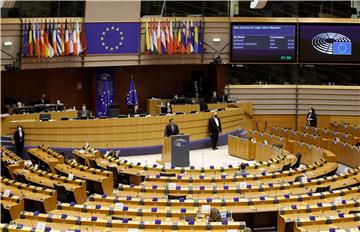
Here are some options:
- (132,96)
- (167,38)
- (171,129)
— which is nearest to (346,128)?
(171,129)

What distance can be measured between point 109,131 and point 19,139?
135 inches

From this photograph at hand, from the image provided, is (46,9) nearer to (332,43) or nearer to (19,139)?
(19,139)

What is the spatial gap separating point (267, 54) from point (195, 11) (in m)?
4.64

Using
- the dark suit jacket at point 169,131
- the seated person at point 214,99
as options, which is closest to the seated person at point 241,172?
the dark suit jacket at point 169,131

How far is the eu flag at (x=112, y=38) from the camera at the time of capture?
3033 centimetres

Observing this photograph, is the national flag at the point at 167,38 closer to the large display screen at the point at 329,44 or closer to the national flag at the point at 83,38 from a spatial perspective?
the national flag at the point at 83,38

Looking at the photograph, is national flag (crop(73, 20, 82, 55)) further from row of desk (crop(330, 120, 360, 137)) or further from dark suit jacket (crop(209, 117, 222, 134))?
row of desk (crop(330, 120, 360, 137))

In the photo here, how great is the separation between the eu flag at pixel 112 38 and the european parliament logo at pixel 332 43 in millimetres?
8107

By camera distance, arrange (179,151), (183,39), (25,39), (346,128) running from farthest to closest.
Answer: (183,39) → (346,128) → (25,39) → (179,151)

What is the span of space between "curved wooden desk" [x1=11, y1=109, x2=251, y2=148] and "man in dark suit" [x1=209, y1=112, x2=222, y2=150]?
1.64 feet

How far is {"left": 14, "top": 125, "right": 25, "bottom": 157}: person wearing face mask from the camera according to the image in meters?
25.3

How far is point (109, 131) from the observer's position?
1049 inches

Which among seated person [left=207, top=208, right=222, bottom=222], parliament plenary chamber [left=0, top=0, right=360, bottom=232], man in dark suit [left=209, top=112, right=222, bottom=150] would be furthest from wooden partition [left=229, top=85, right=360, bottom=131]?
seated person [left=207, top=208, right=222, bottom=222]

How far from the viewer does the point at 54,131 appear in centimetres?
2620
